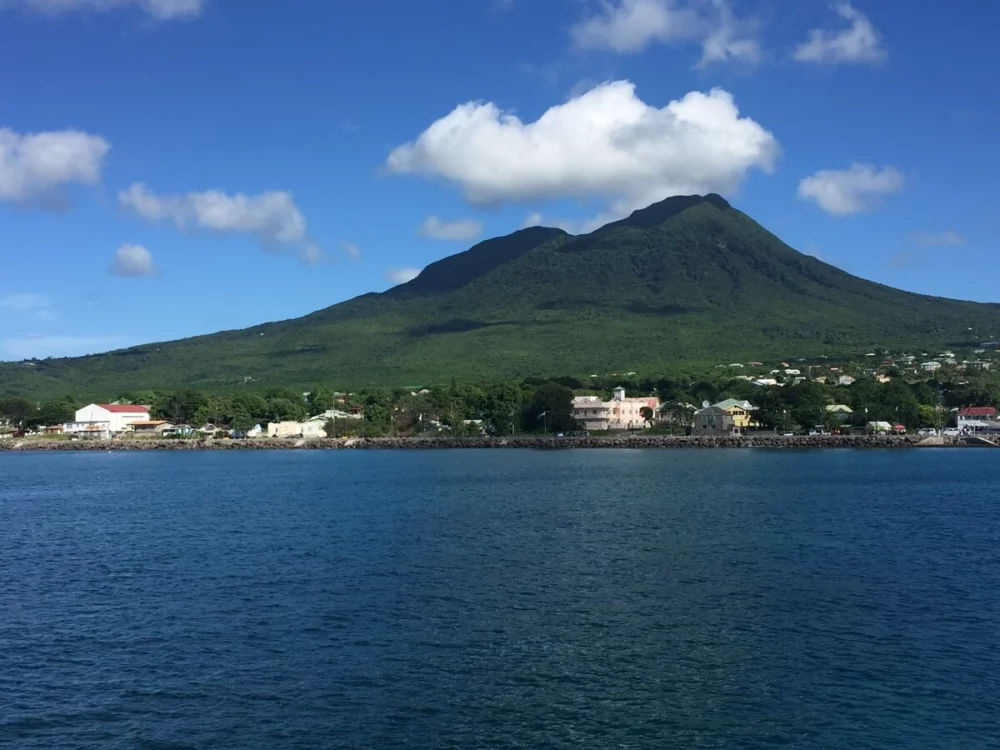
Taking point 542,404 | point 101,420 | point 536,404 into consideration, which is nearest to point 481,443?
point 536,404

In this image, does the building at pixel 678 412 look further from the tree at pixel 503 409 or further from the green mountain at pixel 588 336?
the green mountain at pixel 588 336

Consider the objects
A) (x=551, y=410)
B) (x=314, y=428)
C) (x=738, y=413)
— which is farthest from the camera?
(x=314, y=428)

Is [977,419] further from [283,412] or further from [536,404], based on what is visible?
[283,412]

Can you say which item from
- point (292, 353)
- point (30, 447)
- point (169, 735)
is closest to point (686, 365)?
point (292, 353)

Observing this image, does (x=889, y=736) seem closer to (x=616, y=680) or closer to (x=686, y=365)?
(x=616, y=680)

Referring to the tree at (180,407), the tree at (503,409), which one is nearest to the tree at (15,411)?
the tree at (180,407)

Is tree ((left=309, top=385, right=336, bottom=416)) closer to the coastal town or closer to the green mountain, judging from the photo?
the coastal town

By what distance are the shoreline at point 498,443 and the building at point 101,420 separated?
6.76 m

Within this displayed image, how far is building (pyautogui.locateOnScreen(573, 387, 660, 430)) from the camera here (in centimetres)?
10294

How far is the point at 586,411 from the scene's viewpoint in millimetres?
103000

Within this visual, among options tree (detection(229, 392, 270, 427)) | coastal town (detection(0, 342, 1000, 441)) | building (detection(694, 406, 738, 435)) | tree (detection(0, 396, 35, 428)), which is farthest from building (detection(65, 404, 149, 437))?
building (detection(694, 406, 738, 435))

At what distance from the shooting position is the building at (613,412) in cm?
10294

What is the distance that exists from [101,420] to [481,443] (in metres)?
51.4

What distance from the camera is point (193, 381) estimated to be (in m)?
164
